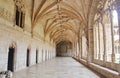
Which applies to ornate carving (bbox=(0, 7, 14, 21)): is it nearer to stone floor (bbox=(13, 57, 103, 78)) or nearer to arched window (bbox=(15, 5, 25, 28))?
arched window (bbox=(15, 5, 25, 28))

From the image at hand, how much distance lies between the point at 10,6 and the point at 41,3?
4.61 metres

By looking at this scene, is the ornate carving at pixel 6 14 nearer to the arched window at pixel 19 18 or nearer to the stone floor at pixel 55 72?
the arched window at pixel 19 18

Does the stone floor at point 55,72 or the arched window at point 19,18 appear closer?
the stone floor at point 55,72

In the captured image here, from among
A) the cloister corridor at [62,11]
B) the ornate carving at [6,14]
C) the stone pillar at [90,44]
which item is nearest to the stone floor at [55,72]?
the cloister corridor at [62,11]

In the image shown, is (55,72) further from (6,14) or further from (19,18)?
(19,18)

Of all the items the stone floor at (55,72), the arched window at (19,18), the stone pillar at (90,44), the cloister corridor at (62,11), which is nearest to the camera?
the stone floor at (55,72)

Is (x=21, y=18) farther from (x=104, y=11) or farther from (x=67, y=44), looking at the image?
(x=67, y=44)

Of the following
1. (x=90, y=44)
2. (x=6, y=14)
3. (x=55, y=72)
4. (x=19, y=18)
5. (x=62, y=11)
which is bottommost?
(x=55, y=72)

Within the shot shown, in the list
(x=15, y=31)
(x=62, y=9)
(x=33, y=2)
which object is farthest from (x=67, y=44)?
(x=15, y=31)

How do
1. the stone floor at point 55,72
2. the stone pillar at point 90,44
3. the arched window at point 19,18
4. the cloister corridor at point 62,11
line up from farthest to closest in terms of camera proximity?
the stone pillar at point 90,44, the arched window at point 19,18, the cloister corridor at point 62,11, the stone floor at point 55,72

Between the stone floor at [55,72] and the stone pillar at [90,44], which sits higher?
the stone pillar at [90,44]

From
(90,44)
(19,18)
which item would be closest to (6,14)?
(19,18)

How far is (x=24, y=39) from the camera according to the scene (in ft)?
37.9

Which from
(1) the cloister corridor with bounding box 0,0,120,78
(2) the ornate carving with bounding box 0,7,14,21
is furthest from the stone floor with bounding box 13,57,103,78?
(2) the ornate carving with bounding box 0,7,14,21
